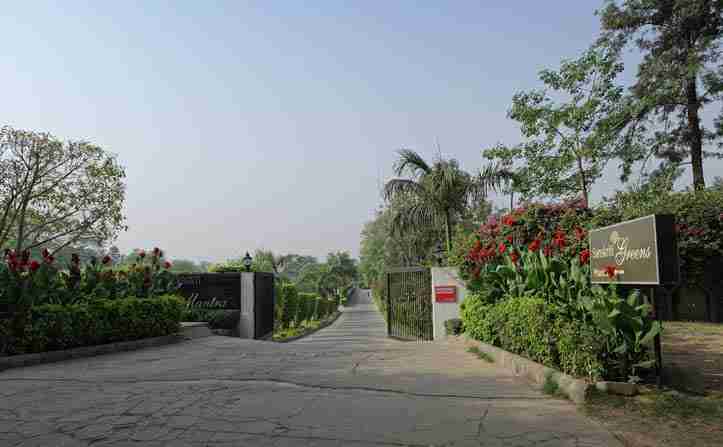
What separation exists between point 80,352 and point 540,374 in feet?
23.3

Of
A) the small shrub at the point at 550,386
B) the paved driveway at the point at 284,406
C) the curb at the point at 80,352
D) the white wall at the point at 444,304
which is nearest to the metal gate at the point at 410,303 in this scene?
the white wall at the point at 444,304

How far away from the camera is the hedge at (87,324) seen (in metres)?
7.67

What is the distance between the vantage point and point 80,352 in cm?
831

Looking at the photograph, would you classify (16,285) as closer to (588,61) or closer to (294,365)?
(294,365)

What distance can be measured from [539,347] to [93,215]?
26527mm

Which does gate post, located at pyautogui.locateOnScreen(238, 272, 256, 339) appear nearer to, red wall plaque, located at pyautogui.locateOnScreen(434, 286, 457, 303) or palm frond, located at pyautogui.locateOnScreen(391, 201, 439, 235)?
palm frond, located at pyautogui.locateOnScreen(391, 201, 439, 235)

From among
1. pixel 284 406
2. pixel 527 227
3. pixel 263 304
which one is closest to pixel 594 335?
pixel 284 406

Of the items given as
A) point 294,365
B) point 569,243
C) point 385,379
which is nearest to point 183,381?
point 294,365

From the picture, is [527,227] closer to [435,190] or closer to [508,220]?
[508,220]

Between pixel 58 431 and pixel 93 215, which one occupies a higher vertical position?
pixel 93 215

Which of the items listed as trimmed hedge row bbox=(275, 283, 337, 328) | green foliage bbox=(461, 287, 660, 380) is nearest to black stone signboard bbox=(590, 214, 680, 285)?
green foliage bbox=(461, 287, 660, 380)

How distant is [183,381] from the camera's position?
593 cm

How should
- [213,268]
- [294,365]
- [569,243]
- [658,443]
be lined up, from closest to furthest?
[658,443] → [294,365] → [569,243] → [213,268]

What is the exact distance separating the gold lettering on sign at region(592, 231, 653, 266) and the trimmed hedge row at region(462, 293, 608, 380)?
0.83 m
